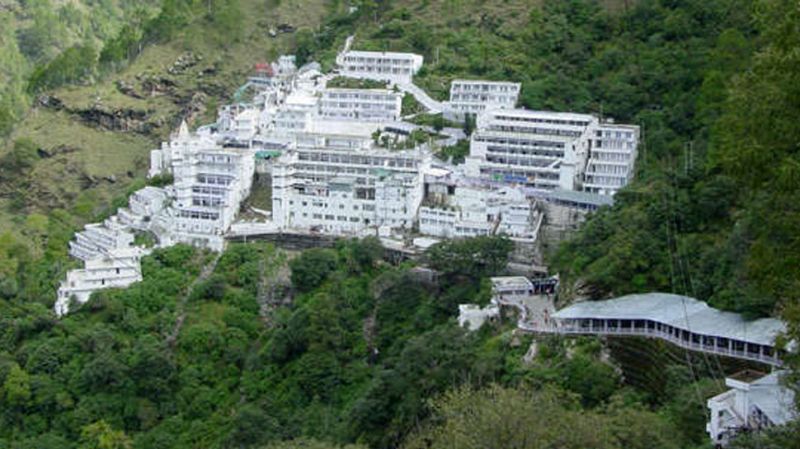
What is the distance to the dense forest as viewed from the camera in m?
13.9

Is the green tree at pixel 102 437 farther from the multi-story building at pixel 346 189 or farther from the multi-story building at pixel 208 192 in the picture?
the multi-story building at pixel 346 189

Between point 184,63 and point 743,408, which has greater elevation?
point 184,63

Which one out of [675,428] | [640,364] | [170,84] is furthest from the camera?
[170,84]

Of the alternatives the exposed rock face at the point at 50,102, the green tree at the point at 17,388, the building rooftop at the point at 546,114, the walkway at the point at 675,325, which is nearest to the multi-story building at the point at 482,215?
the building rooftop at the point at 546,114

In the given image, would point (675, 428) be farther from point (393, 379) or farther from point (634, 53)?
point (634, 53)

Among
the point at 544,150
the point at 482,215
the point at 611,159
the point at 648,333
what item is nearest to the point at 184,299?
the point at 482,215

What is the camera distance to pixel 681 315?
64.4ft

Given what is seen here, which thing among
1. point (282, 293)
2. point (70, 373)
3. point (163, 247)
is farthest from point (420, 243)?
point (70, 373)

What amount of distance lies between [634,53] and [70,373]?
1832cm

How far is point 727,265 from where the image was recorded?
20375 mm

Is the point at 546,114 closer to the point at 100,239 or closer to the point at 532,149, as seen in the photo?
the point at 532,149

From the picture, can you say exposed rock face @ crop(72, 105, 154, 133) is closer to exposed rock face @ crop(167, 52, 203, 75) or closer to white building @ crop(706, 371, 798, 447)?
exposed rock face @ crop(167, 52, 203, 75)

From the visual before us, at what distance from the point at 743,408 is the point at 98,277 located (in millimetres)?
18163

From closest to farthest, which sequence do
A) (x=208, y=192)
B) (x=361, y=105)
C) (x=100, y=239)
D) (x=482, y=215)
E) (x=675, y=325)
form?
(x=675, y=325), (x=482, y=215), (x=208, y=192), (x=100, y=239), (x=361, y=105)
